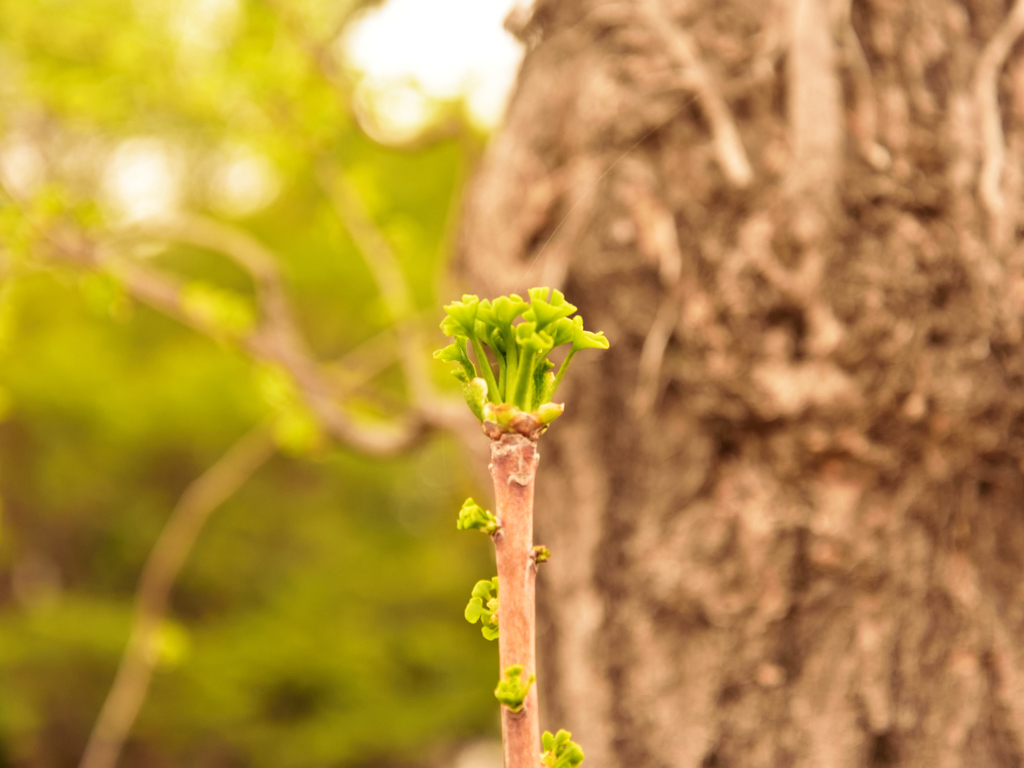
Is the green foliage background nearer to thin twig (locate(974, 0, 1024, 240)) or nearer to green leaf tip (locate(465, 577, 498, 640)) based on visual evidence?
→ thin twig (locate(974, 0, 1024, 240))

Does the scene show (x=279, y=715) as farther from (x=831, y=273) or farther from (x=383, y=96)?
(x=831, y=273)

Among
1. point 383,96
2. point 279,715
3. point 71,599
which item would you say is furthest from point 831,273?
point 71,599

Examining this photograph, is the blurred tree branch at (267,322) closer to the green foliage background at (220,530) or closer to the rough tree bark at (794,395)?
the rough tree bark at (794,395)

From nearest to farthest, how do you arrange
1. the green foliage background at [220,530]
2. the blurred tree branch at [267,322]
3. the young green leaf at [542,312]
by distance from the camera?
1. the young green leaf at [542,312]
2. the blurred tree branch at [267,322]
3. the green foliage background at [220,530]

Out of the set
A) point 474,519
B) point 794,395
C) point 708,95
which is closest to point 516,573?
point 474,519

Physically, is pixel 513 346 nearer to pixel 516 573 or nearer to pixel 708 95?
pixel 516 573

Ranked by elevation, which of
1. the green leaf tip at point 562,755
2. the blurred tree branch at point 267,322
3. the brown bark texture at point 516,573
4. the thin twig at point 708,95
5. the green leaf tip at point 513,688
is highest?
the blurred tree branch at point 267,322

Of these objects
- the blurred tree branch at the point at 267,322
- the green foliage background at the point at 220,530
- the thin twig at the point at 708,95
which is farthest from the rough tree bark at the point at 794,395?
the green foliage background at the point at 220,530

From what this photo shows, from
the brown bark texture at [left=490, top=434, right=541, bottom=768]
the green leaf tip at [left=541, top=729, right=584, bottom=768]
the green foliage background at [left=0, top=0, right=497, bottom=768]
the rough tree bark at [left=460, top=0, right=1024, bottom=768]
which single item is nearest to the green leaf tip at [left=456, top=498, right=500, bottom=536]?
the brown bark texture at [left=490, top=434, right=541, bottom=768]
